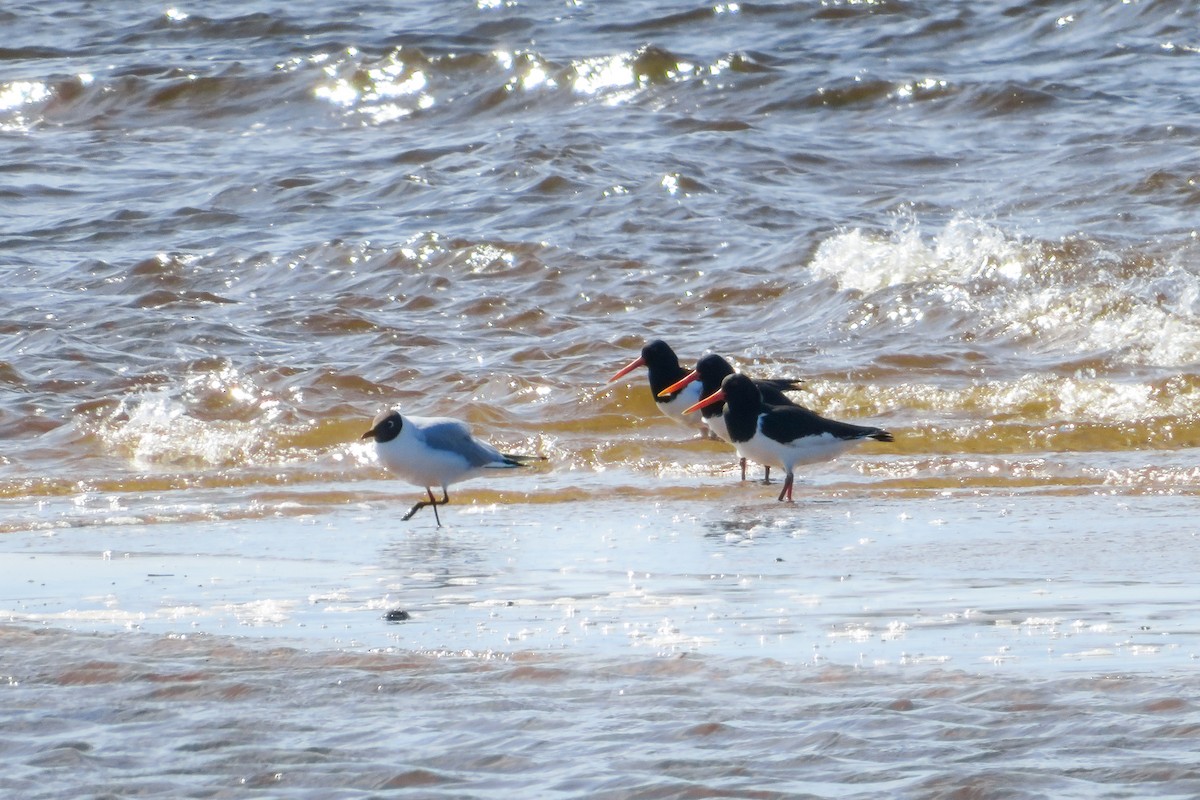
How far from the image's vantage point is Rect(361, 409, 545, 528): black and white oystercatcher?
778 centimetres

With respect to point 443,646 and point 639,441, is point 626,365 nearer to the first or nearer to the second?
point 639,441

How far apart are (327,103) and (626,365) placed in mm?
8390

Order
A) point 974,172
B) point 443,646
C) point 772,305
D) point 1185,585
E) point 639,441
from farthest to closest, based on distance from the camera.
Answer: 1. point 974,172
2. point 772,305
3. point 639,441
4. point 1185,585
5. point 443,646

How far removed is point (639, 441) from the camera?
9.41 metres

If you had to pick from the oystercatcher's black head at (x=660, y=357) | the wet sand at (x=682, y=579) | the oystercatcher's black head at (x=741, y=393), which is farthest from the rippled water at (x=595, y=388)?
the oystercatcher's black head at (x=741, y=393)

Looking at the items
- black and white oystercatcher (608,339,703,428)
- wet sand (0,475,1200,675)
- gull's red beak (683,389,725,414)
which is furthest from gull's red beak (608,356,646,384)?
wet sand (0,475,1200,675)

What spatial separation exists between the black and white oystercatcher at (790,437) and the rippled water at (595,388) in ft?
0.64

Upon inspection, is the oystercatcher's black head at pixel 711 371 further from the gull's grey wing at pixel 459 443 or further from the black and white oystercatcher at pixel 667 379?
the gull's grey wing at pixel 459 443

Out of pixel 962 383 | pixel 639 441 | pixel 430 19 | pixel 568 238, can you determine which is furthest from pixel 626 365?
pixel 430 19

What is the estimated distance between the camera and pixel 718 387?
9812mm

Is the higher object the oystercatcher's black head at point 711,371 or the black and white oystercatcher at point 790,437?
the oystercatcher's black head at point 711,371

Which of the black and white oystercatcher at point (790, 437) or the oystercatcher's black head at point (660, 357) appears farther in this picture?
the oystercatcher's black head at point (660, 357)

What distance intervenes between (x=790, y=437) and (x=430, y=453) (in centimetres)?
184

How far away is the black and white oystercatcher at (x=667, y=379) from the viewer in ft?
31.9
